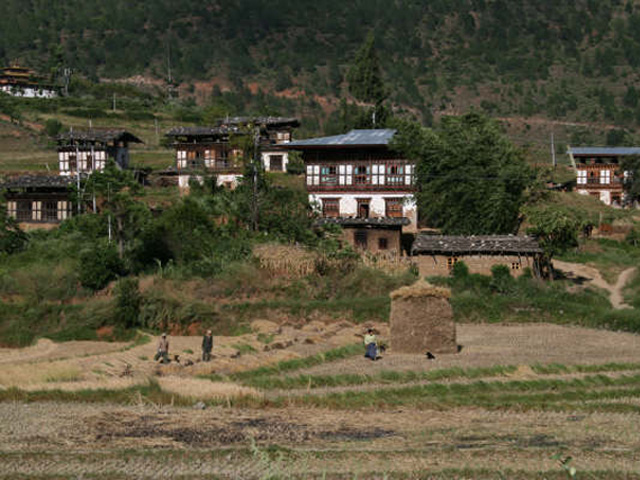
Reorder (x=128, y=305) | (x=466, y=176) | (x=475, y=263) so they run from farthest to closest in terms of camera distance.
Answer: (x=466, y=176) → (x=475, y=263) → (x=128, y=305)

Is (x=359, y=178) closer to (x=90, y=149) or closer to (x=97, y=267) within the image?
(x=97, y=267)

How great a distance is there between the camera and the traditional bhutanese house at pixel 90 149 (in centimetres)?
7550

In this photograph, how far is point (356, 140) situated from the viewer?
64.3 meters

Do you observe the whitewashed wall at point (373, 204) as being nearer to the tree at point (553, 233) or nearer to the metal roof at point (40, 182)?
the tree at point (553, 233)

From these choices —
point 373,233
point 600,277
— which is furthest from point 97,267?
point 600,277

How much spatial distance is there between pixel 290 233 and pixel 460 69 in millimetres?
142401

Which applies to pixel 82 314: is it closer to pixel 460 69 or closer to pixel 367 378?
pixel 367 378

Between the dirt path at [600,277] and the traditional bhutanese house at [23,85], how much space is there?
104 metres

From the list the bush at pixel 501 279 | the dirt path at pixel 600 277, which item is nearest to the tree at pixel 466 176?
the dirt path at pixel 600 277

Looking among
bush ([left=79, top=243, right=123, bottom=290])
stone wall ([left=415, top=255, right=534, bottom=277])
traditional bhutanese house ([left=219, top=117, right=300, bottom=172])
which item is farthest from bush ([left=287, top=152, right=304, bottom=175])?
bush ([left=79, top=243, right=123, bottom=290])

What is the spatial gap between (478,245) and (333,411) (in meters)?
25.3

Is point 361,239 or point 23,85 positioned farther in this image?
point 23,85

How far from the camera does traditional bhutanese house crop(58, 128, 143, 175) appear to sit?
75500 millimetres

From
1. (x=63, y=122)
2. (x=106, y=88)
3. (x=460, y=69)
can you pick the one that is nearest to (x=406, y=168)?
(x=63, y=122)
